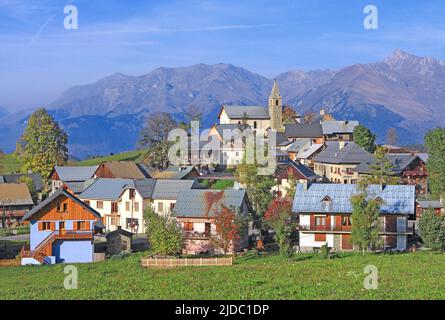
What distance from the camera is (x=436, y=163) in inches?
2859

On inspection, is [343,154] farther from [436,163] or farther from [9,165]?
[9,165]

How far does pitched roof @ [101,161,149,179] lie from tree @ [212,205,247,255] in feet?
95.0

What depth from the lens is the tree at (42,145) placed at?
87375mm

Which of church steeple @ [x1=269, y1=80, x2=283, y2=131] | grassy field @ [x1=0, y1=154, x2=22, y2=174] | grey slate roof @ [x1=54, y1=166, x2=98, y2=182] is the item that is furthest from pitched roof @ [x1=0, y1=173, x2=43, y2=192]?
church steeple @ [x1=269, y1=80, x2=283, y2=131]

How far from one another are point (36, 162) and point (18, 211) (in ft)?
62.2

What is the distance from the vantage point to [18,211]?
6925cm

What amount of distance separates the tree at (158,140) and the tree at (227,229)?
42.5 meters

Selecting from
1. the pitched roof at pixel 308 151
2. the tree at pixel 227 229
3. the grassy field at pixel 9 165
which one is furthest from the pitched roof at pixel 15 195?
the pitched roof at pixel 308 151

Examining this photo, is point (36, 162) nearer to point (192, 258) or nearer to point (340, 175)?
point (340, 175)

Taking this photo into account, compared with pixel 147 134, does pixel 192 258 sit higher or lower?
lower

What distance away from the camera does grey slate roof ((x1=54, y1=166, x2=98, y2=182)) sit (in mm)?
77344

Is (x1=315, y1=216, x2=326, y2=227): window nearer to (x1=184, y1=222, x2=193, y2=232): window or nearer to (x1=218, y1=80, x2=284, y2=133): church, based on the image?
(x1=184, y1=222, x2=193, y2=232): window
